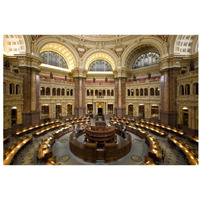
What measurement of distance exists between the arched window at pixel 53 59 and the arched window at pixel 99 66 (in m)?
6.37

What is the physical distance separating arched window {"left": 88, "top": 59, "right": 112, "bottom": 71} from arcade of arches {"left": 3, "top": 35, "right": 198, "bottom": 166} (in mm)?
251

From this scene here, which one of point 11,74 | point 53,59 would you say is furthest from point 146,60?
point 11,74

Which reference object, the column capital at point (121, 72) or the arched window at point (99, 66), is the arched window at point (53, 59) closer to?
the arched window at point (99, 66)

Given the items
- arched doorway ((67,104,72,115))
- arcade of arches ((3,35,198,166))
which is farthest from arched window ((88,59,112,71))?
arched doorway ((67,104,72,115))

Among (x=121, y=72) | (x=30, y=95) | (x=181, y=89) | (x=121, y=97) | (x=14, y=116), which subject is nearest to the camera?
(x=181, y=89)

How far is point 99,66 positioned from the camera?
81.7 ft

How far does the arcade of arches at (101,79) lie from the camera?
43.0 feet

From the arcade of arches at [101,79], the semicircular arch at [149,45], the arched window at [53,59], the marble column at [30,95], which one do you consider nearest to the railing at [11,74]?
the arcade of arches at [101,79]

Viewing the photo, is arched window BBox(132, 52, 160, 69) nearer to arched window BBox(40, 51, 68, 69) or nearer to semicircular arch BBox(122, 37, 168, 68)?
semicircular arch BBox(122, 37, 168, 68)

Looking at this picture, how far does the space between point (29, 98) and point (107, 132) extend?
12.6 meters

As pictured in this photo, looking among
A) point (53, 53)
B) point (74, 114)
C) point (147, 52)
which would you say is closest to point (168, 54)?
point (147, 52)

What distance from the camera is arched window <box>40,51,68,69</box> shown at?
1989cm

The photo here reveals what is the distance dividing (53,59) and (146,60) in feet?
65.8

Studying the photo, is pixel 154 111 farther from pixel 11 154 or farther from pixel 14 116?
pixel 14 116
